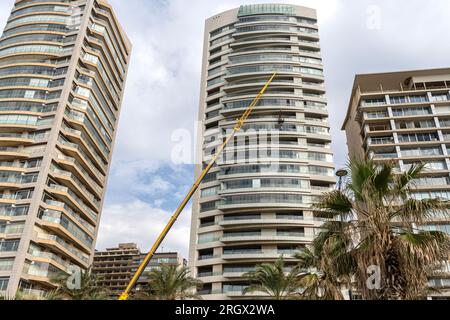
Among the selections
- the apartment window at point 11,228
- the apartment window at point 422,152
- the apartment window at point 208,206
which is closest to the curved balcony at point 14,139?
the apartment window at point 11,228

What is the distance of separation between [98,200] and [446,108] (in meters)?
66.7

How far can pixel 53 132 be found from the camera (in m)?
62.7

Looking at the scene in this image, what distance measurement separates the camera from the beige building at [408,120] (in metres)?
65.4

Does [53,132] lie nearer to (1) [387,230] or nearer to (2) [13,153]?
(2) [13,153]

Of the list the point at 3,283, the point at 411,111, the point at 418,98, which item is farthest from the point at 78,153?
the point at 418,98

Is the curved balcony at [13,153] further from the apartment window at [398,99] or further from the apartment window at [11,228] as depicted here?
the apartment window at [398,99]

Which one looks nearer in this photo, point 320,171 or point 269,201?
point 269,201

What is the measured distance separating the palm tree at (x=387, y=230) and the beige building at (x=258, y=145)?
39451 millimetres

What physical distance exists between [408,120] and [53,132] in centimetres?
6213

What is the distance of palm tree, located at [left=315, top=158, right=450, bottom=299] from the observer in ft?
34.6

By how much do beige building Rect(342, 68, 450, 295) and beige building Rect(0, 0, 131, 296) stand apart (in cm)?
4962

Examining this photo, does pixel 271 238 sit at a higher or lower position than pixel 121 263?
lower

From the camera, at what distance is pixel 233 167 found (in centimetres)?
6719
